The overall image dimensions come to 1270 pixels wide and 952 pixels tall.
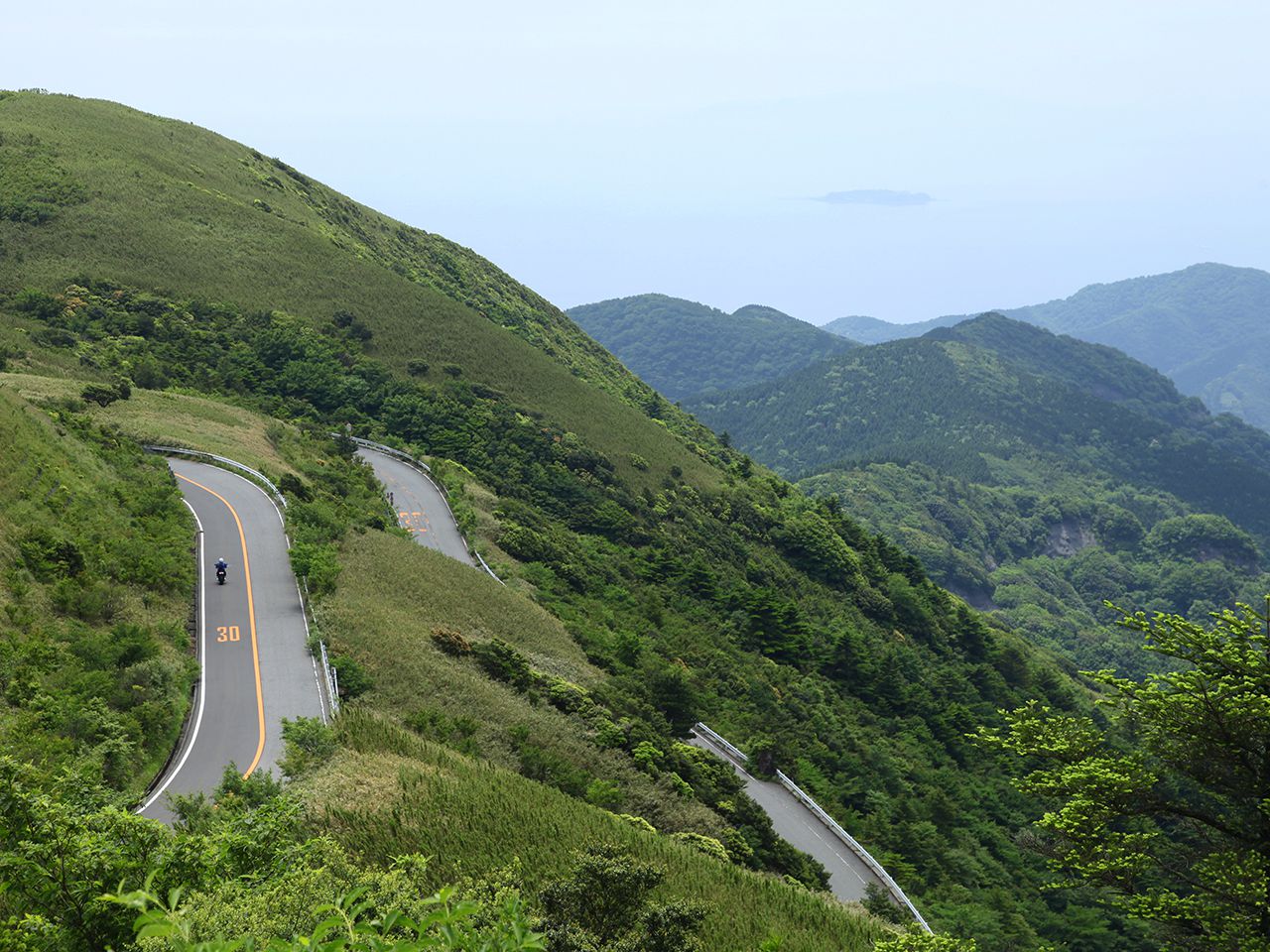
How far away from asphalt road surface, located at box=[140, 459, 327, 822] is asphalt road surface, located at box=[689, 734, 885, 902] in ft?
53.6

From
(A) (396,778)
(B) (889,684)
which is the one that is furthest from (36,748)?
(B) (889,684)

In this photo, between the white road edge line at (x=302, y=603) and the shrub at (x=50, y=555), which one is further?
the white road edge line at (x=302, y=603)

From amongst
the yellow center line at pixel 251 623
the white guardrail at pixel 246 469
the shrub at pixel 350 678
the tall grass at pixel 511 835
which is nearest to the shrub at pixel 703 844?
the tall grass at pixel 511 835

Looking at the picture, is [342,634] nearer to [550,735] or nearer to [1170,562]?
[550,735]

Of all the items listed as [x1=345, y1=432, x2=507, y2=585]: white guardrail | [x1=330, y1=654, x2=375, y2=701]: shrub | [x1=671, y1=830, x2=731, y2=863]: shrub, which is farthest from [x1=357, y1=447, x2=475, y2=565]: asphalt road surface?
[x1=671, y1=830, x2=731, y2=863]: shrub

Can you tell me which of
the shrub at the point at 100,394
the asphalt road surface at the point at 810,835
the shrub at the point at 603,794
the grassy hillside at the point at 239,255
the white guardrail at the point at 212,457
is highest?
the grassy hillside at the point at 239,255

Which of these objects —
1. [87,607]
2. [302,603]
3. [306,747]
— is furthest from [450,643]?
[87,607]

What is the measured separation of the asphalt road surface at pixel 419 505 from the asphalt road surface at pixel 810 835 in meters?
16.7

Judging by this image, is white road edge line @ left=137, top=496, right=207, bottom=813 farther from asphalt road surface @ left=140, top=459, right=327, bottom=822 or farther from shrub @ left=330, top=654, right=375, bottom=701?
shrub @ left=330, top=654, right=375, bottom=701

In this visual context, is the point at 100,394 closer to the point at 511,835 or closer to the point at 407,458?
the point at 407,458

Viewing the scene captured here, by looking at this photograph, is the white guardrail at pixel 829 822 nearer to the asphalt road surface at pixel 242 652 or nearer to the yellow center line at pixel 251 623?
the asphalt road surface at pixel 242 652

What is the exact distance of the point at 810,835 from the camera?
109ft

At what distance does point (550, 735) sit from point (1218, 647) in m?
16.0

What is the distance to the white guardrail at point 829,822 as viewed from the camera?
30.2 metres
